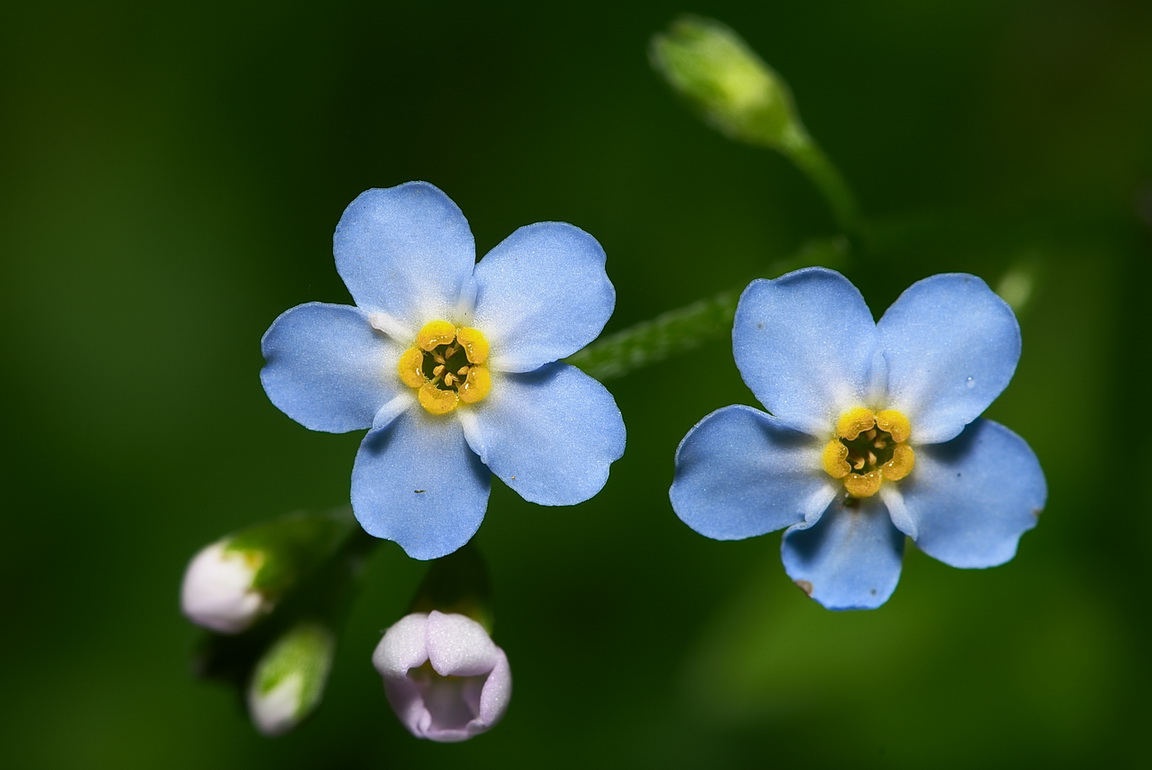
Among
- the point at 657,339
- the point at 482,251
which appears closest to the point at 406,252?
the point at 657,339

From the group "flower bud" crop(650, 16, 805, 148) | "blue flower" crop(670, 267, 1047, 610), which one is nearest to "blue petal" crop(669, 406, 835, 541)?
"blue flower" crop(670, 267, 1047, 610)

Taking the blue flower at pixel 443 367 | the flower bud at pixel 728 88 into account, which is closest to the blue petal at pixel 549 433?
the blue flower at pixel 443 367

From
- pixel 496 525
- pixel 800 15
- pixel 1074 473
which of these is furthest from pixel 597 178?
pixel 1074 473

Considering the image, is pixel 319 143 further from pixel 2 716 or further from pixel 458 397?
pixel 458 397

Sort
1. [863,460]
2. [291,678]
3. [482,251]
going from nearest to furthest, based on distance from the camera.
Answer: [863,460] < [291,678] < [482,251]

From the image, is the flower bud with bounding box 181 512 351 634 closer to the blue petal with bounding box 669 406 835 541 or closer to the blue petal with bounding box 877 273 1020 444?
the blue petal with bounding box 669 406 835 541

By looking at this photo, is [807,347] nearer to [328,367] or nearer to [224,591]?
[328,367]
